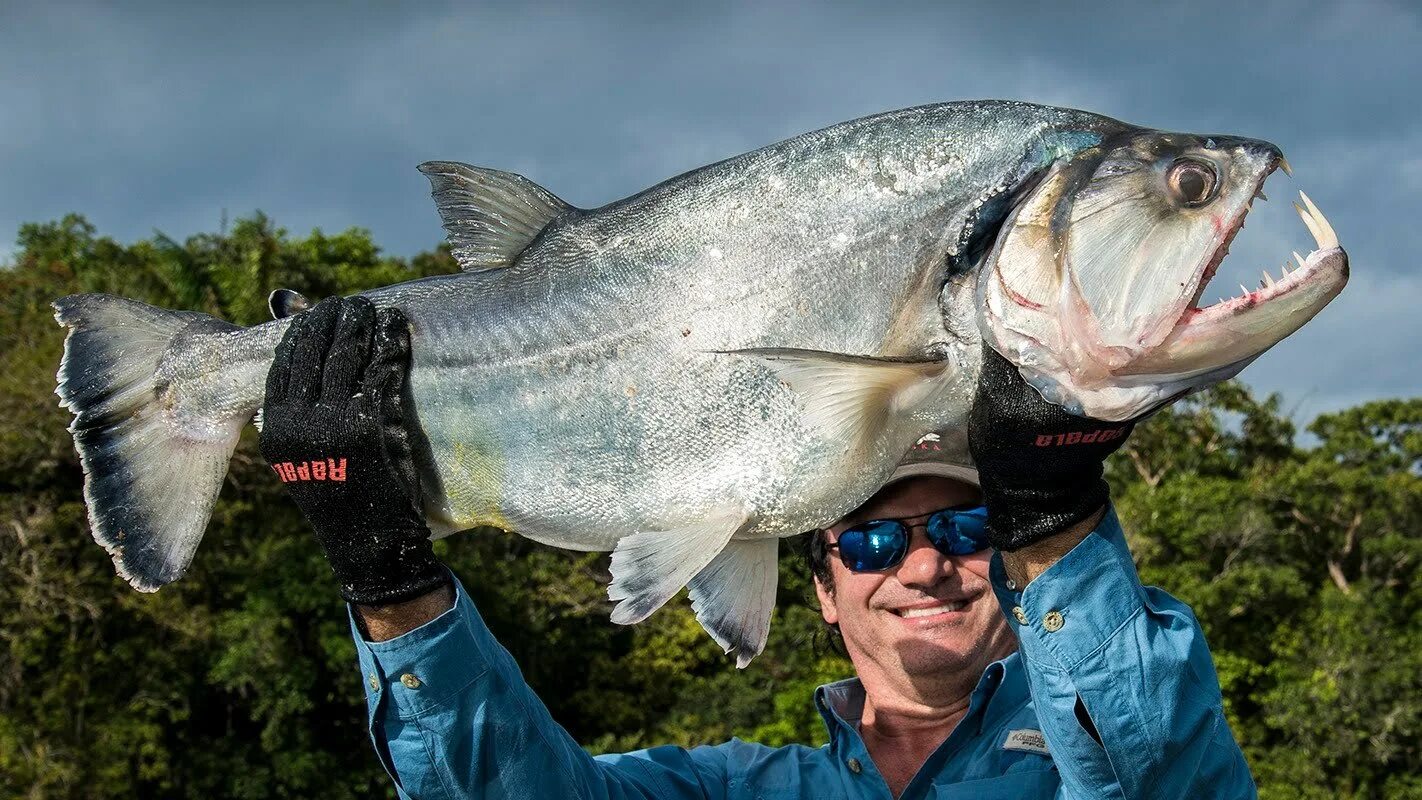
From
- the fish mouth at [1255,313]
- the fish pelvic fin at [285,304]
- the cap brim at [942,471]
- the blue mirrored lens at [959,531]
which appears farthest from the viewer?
the blue mirrored lens at [959,531]

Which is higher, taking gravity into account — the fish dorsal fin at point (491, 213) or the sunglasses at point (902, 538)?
the fish dorsal fin at point (491, 213)

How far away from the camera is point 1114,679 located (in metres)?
2.62

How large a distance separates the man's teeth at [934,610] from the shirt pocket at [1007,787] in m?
0.54

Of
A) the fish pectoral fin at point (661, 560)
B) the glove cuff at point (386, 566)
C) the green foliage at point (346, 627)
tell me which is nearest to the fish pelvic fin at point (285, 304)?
the glove cuff at point (386, 566)

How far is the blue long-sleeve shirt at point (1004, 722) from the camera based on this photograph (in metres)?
2.63

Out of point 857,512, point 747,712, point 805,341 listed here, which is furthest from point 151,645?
point 805,341

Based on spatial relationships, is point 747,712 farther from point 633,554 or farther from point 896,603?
point 633,554

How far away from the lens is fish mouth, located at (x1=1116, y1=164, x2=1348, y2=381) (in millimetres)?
2219

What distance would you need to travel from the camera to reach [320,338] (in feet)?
9.53

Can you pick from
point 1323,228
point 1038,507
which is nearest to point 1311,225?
point 1323,228

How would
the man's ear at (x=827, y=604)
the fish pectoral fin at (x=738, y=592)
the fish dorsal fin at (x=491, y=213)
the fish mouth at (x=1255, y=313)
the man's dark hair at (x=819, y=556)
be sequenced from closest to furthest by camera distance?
the fish mouth at (x=1255, y=313), the fish pectoral fin at (x=738, y=592), the fish dorsal fin at (x=491, y=213), the man's dark hair at (x=819, y=556), the man's ear at (x=827, y=604)

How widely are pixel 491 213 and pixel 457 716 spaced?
1208 mm

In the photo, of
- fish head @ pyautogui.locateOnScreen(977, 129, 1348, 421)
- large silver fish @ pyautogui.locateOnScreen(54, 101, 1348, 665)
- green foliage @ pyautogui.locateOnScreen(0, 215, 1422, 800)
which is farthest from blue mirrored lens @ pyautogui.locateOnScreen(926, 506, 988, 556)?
green foliage @ pyautogui.locateOnScreen(0, 215, 1422, 800)

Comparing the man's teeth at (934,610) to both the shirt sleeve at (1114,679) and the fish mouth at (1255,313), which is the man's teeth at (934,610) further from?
the fish mouth at (1255,313)
